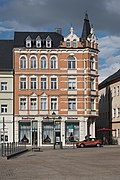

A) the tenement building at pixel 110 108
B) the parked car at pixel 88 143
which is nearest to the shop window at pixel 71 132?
the parked car at pixel 88 143

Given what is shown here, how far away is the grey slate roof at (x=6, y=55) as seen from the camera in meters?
74.1

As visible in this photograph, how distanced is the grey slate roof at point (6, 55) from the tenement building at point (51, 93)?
6.44ft

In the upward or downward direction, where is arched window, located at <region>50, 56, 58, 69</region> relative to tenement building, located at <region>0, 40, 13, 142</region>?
upward

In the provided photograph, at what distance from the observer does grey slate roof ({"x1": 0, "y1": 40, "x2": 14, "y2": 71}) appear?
74.1 metres

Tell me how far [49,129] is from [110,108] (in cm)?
1566

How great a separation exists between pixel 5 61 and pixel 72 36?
11696mm

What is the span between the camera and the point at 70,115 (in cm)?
7300

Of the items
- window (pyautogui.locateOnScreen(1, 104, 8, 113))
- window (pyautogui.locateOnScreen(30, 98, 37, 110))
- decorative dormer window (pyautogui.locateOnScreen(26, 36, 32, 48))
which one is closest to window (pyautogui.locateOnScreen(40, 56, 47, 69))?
decorative dormer window (pyautogui.locateOnScreen(26, 36, 32, 48))

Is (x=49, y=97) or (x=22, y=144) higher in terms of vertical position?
(x=49, y=97)

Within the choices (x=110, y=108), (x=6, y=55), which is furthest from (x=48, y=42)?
(x=110, y=108)

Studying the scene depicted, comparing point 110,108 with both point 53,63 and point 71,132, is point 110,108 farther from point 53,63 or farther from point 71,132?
point 53,63

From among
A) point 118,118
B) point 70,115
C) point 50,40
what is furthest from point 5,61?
point 118,118

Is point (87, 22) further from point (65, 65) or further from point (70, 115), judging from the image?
point (70, 115)

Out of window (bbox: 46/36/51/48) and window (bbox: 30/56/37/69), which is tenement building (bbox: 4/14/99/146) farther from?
window (bbox: 46/36/51/48)
